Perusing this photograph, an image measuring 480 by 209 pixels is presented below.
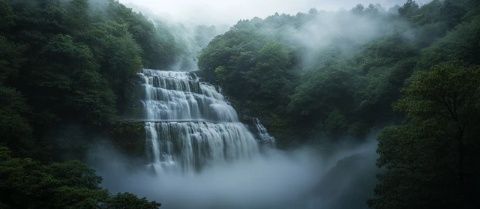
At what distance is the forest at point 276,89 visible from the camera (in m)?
17.3

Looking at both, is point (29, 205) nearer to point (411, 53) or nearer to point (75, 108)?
point (75, 108)

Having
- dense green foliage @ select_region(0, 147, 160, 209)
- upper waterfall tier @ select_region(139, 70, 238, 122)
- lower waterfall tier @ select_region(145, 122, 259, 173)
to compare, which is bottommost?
dense green foliage @ select_region(0, 147, 160, 209)

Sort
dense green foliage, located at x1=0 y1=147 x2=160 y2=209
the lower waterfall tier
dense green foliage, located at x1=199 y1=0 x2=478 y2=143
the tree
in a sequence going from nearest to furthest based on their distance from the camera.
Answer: dense green foliage, located at x1=0 y1=147 x2=160 y2=209, the tree, the lower waterfall tier, dense green foliage, located at x1=199 y1=0 x2=478 y2=143

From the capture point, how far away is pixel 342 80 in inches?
1451

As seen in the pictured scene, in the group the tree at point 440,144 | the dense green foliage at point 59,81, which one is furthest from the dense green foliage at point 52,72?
the tree at point 440,144

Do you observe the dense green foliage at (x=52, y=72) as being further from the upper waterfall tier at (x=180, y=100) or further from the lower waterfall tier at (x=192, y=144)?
the lower waterfall tier at (x=192, y=144)

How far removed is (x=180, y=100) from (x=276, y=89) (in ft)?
35.4

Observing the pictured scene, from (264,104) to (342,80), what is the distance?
8085 millimetres

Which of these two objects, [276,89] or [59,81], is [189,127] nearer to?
[59,81]

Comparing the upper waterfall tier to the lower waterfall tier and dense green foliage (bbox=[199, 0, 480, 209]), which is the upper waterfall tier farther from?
dense green foliage (bbox=[199, 0, 480, 209])

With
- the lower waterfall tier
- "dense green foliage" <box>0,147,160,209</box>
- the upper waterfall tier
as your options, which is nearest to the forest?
"dense green foliage" <box>0,147,160,209</box>

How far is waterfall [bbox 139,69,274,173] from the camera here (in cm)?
2894

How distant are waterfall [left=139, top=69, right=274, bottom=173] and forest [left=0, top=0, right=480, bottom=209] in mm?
1367

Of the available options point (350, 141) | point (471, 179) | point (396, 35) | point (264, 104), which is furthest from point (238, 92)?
point (471, 179)
